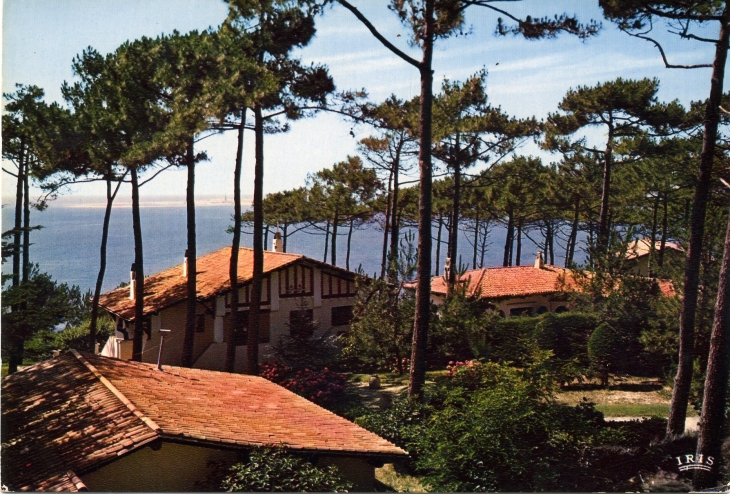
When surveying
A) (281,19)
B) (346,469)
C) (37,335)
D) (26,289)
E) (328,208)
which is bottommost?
(346,469)

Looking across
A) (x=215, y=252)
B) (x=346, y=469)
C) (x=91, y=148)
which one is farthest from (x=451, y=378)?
(x=215, y=252)

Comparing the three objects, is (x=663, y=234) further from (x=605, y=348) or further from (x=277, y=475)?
(x=277, y=475)

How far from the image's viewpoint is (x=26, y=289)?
766 centimetres

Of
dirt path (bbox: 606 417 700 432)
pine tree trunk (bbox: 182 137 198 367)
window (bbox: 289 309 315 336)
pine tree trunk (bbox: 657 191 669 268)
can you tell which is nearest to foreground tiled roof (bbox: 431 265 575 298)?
pine tree trunk (bbox: 657 191 669 268)

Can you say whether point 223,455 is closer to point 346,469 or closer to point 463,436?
point 346,469

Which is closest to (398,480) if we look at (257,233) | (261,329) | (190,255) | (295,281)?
(257,233)

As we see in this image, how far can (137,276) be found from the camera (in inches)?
520

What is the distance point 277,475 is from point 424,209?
13.7 ft

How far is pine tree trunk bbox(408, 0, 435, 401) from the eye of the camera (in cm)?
851

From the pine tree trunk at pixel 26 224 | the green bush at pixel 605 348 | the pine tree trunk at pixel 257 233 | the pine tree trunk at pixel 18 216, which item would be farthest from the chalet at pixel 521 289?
the pine tree trunk at pixel 18 216

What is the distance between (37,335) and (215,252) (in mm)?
8952

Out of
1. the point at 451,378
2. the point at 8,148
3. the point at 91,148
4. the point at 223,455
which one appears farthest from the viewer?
the point at 91,148

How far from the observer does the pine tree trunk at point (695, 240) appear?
24.9 feet

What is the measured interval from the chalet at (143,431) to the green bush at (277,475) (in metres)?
0.16
